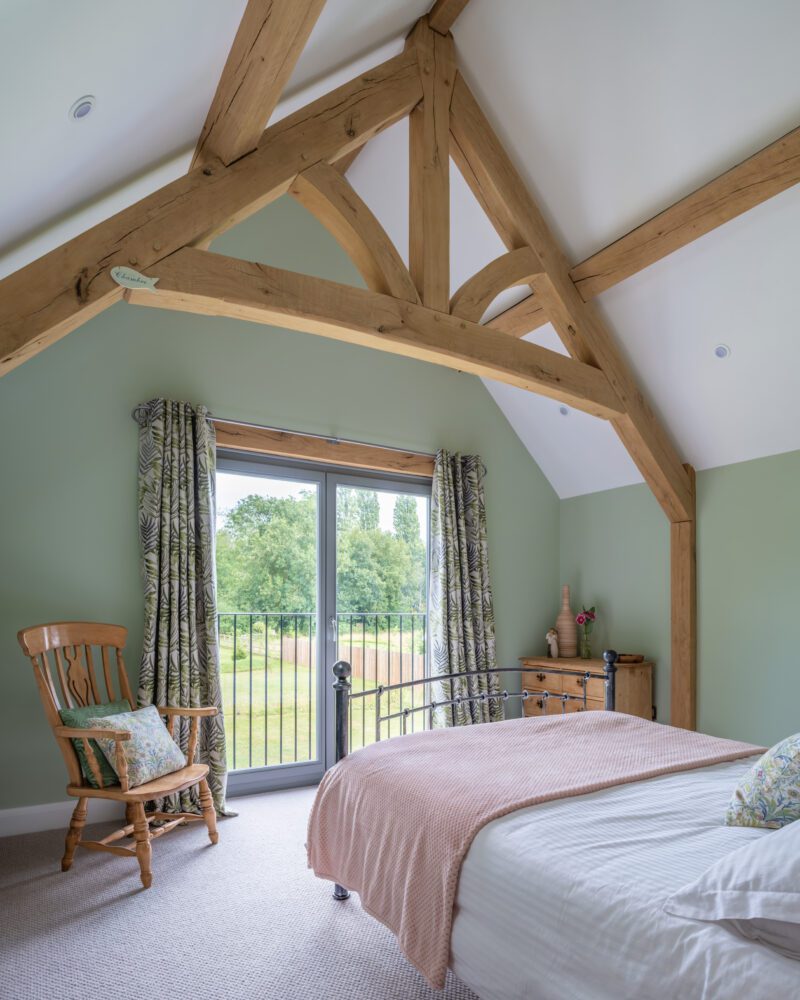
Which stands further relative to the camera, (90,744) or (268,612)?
(268,612)

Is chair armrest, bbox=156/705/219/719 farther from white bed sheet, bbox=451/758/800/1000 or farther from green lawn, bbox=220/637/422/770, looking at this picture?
white bed sheet, bbox=451/758/800/1000

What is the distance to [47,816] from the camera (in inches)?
134

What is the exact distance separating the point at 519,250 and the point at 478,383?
4.90 feet

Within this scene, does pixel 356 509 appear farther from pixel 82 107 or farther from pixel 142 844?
pixel 82 107

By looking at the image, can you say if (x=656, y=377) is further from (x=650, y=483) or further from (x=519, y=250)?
(x=519, y=250)

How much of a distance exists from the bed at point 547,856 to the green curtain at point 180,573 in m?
1.47

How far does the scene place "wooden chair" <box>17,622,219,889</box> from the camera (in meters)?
2.84

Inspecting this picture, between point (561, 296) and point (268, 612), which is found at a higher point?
point (561, 296)

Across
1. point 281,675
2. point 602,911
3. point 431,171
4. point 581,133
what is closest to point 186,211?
point 431,171

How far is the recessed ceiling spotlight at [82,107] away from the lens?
6.58 feet

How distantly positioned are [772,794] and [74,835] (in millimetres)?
2722

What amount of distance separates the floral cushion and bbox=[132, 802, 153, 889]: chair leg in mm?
122

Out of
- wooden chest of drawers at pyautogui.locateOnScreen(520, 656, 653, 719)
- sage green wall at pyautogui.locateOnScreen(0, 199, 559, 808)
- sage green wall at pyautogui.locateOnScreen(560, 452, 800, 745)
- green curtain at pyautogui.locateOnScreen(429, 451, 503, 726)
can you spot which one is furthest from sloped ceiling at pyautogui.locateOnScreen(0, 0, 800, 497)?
wooden chest of drawers at pyautogui.locateOnScreen(520, 656, 653, 719)

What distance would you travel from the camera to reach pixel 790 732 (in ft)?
12.7
